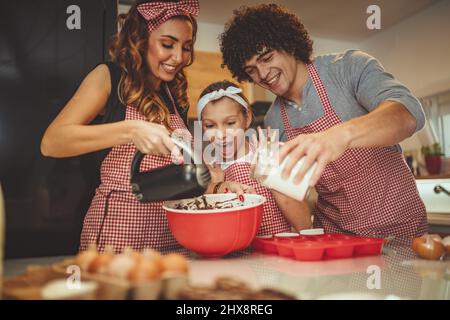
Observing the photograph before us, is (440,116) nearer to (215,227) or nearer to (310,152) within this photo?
(310,152)

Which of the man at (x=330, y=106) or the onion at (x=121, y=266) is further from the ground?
the man at (x=330, y=106)

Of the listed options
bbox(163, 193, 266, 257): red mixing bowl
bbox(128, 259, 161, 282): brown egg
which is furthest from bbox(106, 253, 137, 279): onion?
bbox(163, 193, 266, 257): red mixing bowl

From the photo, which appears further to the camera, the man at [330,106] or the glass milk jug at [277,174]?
the man at [330,106]

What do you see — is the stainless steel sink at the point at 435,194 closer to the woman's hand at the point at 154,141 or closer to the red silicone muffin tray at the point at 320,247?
the red silicone muffin tray at the point at 320,247

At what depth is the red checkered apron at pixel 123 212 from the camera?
85 cm

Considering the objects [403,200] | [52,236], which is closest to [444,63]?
[403,200]

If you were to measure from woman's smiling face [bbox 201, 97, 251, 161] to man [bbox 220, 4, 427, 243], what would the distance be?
76mm

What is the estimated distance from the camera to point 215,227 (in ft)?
2.39

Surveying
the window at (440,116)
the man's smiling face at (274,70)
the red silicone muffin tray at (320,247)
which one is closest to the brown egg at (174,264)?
the red silicone muffin tray at (320,247)

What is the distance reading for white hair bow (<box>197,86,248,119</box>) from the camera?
1054mm

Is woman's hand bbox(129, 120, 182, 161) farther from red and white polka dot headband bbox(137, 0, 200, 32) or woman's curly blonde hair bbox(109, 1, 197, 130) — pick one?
red and white polka dot headband bbox(137, 0, 200, 32)

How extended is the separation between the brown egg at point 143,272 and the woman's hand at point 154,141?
0.26 meters

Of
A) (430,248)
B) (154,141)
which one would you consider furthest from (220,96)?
(430,248)

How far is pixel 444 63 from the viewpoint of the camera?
1426 mm
